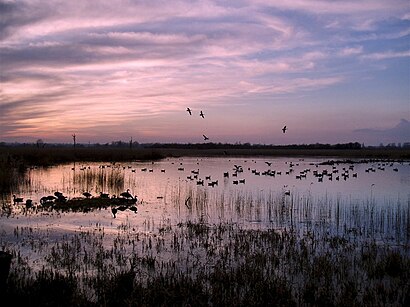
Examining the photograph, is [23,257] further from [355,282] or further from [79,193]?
[79,193]

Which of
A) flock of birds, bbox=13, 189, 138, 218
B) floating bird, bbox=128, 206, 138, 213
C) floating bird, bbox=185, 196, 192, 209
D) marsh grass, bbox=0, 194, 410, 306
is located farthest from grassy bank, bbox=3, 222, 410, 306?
floating bird, bbox=185, 196, 192, 209

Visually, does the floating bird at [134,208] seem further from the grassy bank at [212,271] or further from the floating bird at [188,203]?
the grassy bank at [212,271]

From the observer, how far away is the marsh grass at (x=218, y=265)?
7406 millimetres

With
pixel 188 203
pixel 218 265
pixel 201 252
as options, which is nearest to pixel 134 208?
pixel 188 203

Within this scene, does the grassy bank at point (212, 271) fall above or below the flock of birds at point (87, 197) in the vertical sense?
below

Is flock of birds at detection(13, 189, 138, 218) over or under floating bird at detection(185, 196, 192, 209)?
over

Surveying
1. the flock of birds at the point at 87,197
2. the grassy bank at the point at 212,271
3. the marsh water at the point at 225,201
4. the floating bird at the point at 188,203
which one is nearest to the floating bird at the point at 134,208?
the flock of birds at the point at 87,197

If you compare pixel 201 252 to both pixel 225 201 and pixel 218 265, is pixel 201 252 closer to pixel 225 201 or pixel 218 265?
pixel 218 265

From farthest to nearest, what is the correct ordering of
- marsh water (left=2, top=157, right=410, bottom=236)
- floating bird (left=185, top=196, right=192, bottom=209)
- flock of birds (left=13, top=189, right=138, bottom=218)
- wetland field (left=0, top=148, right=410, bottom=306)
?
floating bird (left=185, top=196, right=192, bottom=209) → flock of birds (left=13, top=189, right=138, bottom=218) → marsh water (left=2, top=157, right=410, bottom=236) → wetland field (left=0, top=148, right=410, bottom=306)

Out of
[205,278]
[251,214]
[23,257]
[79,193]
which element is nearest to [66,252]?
[23,257]

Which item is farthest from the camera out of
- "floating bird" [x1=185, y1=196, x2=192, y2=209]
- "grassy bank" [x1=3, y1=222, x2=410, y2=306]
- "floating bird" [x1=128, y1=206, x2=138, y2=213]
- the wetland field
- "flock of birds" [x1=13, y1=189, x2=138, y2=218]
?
"floating bird" [x1=185, y1=196, x2=192, y2=209]

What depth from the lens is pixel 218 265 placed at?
9.65 metres

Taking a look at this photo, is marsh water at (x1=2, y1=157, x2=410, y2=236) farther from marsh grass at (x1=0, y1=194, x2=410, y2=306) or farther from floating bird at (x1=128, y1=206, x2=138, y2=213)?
marsh grass at (x1=0, y1=194, x2=410, y2=306)

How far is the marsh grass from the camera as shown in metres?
7.41
